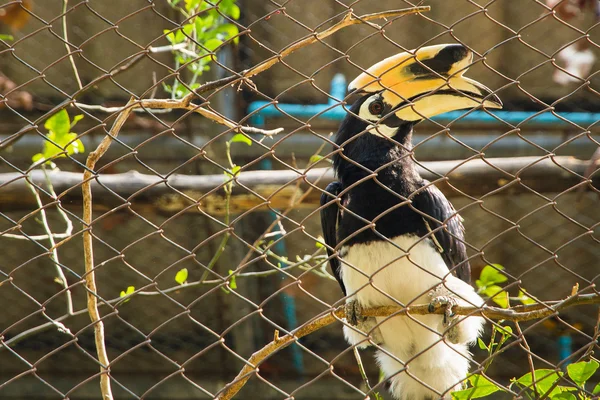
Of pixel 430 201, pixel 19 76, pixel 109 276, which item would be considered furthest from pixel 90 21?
pixel 430 201

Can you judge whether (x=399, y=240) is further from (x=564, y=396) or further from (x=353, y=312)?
(x=564, y=396)

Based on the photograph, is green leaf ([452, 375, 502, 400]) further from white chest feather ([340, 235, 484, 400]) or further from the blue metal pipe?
the blue metal pipe

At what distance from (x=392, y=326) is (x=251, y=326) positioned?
1.23m

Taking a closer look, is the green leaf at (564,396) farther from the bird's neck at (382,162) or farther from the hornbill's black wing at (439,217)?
the bird's neck at (382,162)

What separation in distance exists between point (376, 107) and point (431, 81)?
0.99 feet

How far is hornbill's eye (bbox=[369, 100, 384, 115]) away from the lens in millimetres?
2111

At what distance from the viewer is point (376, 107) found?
6.95 ft

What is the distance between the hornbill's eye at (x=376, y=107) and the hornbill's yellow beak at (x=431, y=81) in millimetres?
72

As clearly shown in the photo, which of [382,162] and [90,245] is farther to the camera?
[382,162]

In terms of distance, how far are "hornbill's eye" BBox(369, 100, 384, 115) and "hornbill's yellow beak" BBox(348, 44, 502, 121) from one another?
72 mm

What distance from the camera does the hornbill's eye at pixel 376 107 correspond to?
2.11 metres

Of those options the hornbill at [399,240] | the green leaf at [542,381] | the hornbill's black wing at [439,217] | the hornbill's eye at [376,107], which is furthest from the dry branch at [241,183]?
the green leaf at [542,381]

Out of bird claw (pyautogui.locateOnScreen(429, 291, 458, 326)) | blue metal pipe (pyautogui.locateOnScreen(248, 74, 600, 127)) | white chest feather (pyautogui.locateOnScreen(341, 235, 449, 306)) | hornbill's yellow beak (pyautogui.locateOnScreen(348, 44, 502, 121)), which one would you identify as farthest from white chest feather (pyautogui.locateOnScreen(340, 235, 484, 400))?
blue metal pipe (pyautogui.locateOnScreen(248, 74, 600, 127))

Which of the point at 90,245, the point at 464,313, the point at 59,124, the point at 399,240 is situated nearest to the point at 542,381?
the point at 464,313
